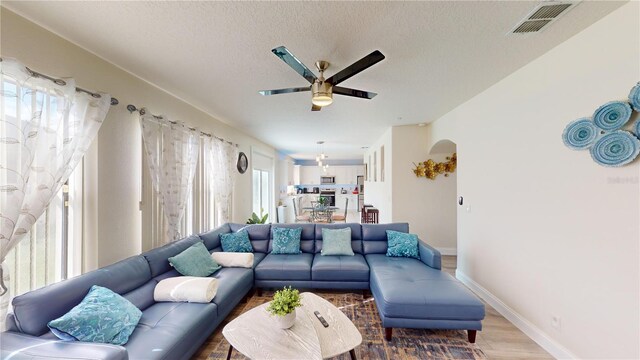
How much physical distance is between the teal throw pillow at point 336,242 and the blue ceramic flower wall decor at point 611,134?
258 cm

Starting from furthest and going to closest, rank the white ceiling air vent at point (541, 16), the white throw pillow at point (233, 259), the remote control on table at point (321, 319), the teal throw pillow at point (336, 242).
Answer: the teal throw pillow at point (336, 242), the white throw pillow at point (233, 259), the remote control on table at point (321, 319), the white ceiling air vent at point (541, 16)

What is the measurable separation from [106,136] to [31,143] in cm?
68

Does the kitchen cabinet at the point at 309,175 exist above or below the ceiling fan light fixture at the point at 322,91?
below

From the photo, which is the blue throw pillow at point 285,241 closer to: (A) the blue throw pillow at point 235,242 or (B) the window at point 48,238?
(A) the blue throw pillow at point 235,242

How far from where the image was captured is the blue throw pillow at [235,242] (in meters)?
3.43

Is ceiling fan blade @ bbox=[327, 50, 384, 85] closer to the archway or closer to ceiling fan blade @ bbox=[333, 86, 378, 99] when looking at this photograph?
ceiling fan blade @ bbox=[333, 86, 378, 99]

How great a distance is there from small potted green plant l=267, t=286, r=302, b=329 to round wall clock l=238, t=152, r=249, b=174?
405cm

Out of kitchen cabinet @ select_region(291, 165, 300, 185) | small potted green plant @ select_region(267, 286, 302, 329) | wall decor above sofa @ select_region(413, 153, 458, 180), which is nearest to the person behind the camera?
small potted green plant @ select_region(267, 286, 302, 329)

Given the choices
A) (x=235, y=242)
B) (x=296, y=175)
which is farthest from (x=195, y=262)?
(x=296, y=175)

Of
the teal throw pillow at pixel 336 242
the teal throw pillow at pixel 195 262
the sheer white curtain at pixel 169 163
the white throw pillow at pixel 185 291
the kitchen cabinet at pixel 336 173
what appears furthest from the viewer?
the kitchen cabinet at pixel 336 173

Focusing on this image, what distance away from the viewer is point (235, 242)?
347cm

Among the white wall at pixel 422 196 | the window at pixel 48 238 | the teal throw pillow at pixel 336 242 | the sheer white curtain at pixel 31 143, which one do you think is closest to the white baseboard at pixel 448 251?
the white wall at pixel 422 196

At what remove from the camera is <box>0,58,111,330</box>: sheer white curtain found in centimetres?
151

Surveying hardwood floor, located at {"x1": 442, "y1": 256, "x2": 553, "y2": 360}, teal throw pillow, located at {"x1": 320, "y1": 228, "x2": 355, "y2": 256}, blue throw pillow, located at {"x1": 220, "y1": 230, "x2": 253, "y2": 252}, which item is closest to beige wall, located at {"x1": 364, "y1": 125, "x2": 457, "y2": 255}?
teal throw pillow, located at {"x1": 320, "y1": 228, "x2": 355, "y2": 256}
